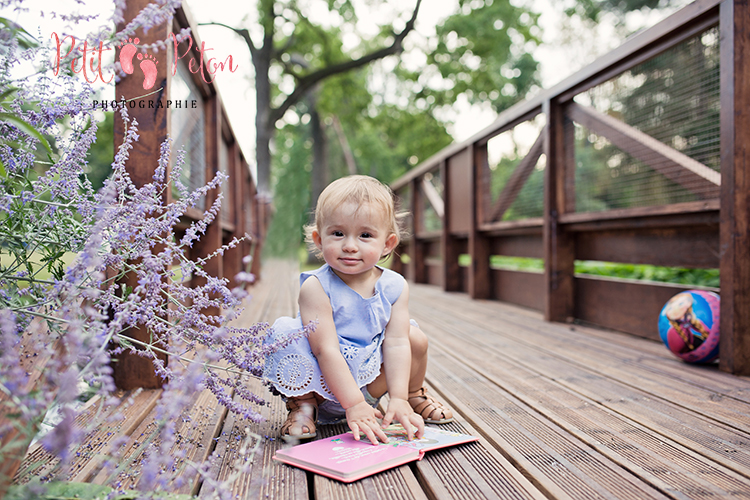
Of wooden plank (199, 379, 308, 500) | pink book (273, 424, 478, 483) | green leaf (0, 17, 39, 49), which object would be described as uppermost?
green leaf (0, 17, 39, 49)

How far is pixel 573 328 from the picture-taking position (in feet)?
10.5

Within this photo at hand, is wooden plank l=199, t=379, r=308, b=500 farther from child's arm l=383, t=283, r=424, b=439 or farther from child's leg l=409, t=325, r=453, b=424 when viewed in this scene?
child's leg l=409, t=325, r=453, b=424

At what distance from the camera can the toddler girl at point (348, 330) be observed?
141 centimetres

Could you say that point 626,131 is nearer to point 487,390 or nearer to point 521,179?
point 521,179

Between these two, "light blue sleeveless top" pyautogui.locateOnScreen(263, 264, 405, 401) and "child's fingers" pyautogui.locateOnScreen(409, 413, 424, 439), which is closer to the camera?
"child's fingers" pyautogui.locateOnScreen(409, 413, 424, 439)

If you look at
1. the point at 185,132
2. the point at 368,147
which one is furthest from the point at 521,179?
the point at 368,147

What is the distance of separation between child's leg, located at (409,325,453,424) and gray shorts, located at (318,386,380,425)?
0.13 metres

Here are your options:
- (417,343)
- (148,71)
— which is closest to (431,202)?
(148,71)

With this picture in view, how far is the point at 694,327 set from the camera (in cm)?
218

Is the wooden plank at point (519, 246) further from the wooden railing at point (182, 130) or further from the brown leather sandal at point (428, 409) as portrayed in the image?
the brown leather sandal at point (428, 409)

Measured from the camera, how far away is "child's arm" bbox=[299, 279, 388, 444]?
4.33 ft

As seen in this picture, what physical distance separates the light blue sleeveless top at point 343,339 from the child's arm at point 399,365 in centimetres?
2

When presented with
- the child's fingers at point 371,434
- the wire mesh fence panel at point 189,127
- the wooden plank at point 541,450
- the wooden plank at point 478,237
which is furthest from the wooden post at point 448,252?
the child's fingers at point 371,434

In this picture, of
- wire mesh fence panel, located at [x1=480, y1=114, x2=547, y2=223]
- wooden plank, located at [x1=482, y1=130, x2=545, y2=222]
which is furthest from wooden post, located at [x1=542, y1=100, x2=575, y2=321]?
wooden plank, located at [x1=482, y1=130, x2=545, y2=222]
